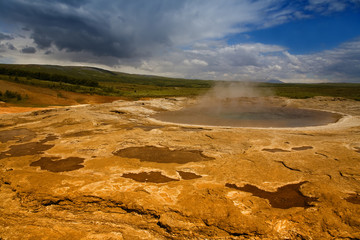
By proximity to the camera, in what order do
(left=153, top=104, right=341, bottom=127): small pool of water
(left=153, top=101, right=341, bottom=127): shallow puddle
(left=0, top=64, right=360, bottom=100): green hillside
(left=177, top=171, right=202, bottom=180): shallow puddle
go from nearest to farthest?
(left=177, top=171, right=202, bottom=180): shallow puddle < (left=153, top=104, right=341, bottom=127): small pool of water < (left=153, top=101, right=341, bottom=127): shallow puddle < (left=0, top=64, right=360, bottom=100): green hillside

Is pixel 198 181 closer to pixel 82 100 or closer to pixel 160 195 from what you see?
pixel 160 195

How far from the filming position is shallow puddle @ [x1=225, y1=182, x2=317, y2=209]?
185 inches

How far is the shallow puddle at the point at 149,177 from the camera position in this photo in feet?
19.2

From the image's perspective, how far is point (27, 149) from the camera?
352 inches

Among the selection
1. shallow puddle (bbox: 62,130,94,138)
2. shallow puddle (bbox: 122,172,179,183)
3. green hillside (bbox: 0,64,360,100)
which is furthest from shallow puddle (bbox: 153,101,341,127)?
green hillside (bbox: 0,64,360,100)

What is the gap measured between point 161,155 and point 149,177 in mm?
2048

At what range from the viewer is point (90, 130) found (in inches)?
493

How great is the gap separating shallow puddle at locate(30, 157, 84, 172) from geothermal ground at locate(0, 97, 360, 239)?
0.12ft

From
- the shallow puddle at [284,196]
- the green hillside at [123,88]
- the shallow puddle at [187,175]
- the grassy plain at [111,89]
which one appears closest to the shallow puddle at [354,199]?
the shallow puddle at [284,196]

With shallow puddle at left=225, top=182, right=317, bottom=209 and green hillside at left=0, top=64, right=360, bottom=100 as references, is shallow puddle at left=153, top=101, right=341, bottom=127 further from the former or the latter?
green hillside at left=0, top=64, right=360, bottom=100

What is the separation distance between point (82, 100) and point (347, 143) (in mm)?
31871

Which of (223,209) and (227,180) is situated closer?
(223,209)

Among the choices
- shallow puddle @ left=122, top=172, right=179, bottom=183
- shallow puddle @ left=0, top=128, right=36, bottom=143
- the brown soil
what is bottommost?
shallow puddle @ left=0, top=128, right=36, bottom=143

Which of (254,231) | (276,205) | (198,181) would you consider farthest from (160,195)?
(276,205)
